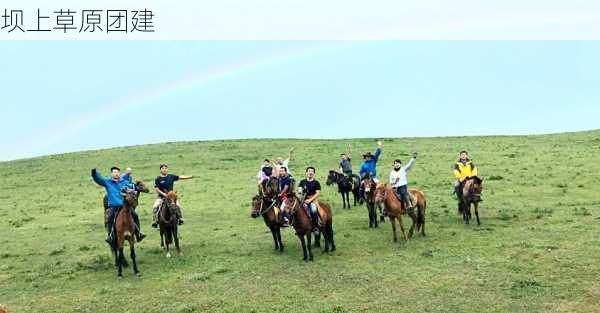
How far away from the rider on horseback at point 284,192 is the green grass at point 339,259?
1.54 meters

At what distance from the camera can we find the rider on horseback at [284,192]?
1656cm

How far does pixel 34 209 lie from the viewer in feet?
108

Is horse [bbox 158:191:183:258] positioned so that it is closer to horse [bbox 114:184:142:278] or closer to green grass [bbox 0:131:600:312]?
green grass [bbox 0:131:600:312]

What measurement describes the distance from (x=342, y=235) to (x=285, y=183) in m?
4.46

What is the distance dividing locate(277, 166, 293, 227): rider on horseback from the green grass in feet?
5.07

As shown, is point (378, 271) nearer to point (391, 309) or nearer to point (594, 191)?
point (391, 309)

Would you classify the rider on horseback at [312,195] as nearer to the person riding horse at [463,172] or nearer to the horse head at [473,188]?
the horse head at [473,188]

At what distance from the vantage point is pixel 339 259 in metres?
17.0

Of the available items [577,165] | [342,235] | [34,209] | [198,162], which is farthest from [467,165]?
[198,162]

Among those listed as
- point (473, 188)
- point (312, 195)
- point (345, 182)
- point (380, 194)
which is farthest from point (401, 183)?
point (345, 182)

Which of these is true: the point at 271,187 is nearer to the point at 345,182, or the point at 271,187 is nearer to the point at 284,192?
the point at 284,192

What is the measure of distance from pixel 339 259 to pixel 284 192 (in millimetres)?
2925

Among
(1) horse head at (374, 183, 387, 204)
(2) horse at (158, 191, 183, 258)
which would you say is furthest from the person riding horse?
(2) horse at (158, 191, 183, 258)

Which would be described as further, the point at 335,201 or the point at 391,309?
the point at 335,201
